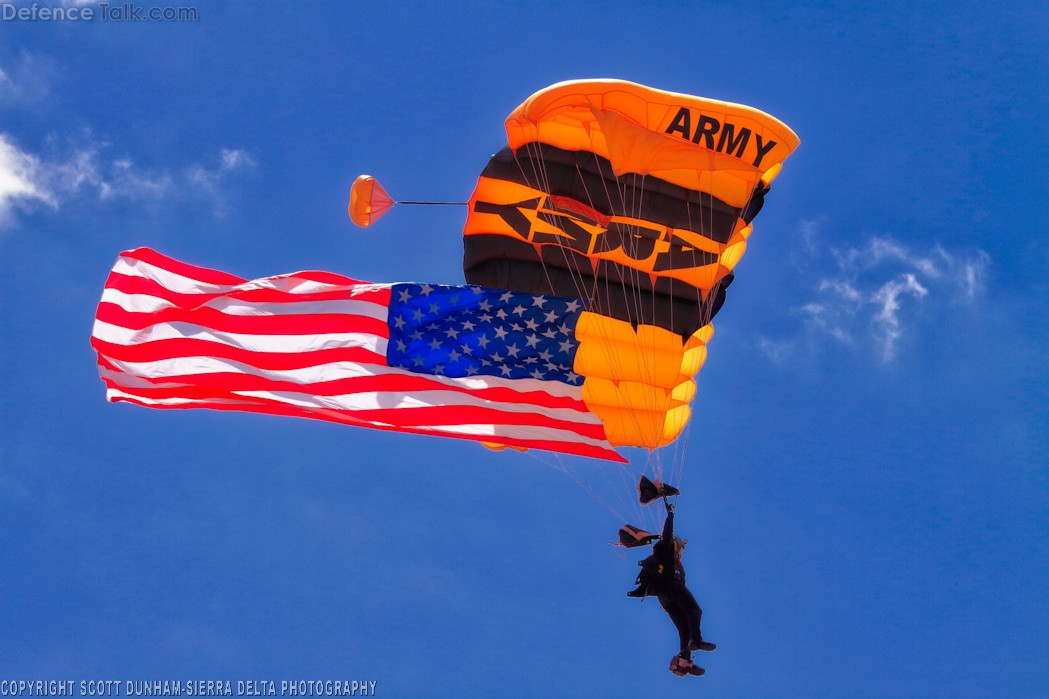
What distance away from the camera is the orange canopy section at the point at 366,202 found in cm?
1694

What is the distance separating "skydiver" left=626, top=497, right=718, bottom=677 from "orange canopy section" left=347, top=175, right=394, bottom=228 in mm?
5621

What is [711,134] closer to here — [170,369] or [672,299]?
[672,299]

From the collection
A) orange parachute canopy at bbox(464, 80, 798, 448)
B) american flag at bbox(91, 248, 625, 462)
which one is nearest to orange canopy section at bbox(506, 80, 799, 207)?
orange parachute canopy at bbox(464, 80, 798, 448)

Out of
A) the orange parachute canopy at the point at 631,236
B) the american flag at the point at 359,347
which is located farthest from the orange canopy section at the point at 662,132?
the american flag at the point at 359,347

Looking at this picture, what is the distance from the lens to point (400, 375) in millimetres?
18875

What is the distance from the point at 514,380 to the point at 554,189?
10.9ft

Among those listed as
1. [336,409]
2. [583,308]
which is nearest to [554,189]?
[583,308]

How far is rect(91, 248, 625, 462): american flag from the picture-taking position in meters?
18.5

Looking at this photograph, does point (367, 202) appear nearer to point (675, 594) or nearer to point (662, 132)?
point (662, 132)

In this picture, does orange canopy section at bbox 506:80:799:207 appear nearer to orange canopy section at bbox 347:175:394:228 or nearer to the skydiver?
orange canopy section at bbox 347:175:394:228

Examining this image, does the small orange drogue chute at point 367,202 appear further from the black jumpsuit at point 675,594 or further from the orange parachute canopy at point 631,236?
the black jumpsuit at point 675,594

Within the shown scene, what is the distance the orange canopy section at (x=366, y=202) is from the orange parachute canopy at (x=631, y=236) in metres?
1.45

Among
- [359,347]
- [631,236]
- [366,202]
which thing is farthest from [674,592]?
[366,202]

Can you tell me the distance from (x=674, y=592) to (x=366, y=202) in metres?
6.59
